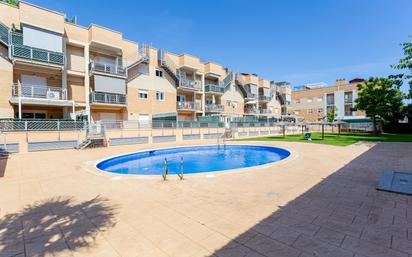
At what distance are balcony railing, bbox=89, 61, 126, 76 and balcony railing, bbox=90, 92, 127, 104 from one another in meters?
2.31

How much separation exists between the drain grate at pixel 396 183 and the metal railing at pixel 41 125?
18440 millimetres

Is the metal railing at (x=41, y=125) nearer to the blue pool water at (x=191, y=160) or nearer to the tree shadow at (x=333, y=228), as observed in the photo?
the blue pool water at (x=191, y=160)

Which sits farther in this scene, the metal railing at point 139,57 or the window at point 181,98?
the window at point 181,98

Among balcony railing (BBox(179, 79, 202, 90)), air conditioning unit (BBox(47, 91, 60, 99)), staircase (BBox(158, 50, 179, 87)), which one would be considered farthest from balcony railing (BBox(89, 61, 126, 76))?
balcony railing (BBox(179, 79, 202, 90))

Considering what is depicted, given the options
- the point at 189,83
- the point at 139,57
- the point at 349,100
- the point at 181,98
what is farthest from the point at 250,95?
the point at 349,100

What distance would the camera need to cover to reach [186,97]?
104ft

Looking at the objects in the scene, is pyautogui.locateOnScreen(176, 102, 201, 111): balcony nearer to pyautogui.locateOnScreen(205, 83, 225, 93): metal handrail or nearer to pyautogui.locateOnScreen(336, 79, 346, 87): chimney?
pyautogui.locateOnScreen(205, 83, 225, 93): metal handrail

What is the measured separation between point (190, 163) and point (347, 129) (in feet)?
134

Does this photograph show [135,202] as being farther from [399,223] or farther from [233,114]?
[233,114]

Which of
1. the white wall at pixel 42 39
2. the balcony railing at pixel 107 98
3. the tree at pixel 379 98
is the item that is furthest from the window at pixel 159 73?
the tree at pixel 379 98

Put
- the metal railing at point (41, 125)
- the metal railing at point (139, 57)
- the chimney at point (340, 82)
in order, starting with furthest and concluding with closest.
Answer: the chimney at point (340, 82)
the metal railing at point (139, 57)
the metal railing at point (41, 125)

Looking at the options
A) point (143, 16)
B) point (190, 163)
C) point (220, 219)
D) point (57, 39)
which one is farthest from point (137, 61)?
point (220, 219)

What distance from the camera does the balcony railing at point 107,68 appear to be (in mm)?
20734

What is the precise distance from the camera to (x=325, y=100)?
2148 inches
